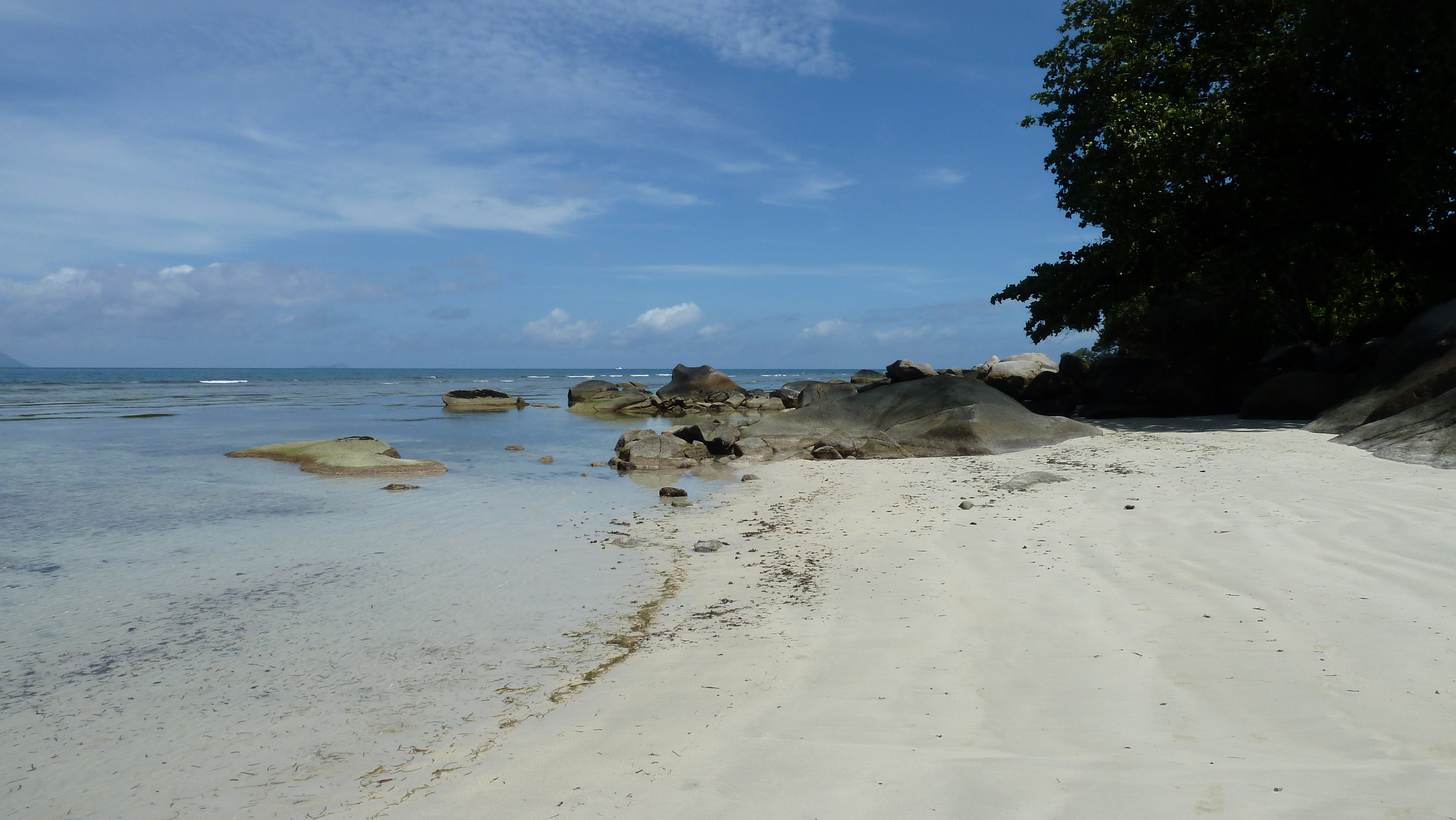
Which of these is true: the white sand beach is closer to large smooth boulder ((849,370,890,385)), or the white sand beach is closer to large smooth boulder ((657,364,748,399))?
→ large smooth boulder ((849,370,890,385))

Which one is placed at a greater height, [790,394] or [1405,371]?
[1405,371]

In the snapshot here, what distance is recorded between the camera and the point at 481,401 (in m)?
33.1

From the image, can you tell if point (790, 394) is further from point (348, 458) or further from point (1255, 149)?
point (348, 458)

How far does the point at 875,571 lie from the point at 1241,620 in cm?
235

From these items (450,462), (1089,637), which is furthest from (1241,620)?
(450,462)

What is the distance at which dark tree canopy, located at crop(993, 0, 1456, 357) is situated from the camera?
48.0 feet

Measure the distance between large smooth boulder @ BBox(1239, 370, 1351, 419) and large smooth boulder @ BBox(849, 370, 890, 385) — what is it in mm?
14642

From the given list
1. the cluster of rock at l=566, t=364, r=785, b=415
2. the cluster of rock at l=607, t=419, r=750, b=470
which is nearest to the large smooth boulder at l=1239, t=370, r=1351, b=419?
the cluster of rock at l=607, t=419, r=750, b=470

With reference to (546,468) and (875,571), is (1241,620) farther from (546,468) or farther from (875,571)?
(546,468)

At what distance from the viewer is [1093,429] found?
13.8 meters

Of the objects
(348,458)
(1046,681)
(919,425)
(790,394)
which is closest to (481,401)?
(790,394)

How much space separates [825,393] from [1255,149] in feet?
31.3

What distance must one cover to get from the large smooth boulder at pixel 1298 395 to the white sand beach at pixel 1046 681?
731cm

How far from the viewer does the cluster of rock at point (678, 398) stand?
30281 millimetres
